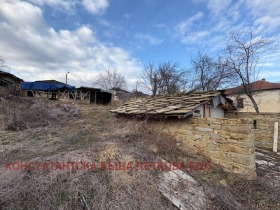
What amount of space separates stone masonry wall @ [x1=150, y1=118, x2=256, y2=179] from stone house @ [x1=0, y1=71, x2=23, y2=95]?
19.6 meters

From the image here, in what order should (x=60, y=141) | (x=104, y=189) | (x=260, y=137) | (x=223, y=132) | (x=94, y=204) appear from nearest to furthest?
(x=94, y=204) < (x=104, y=189) < (x=223, y=132) < (x=60, y=141) < (x=260, y=137)

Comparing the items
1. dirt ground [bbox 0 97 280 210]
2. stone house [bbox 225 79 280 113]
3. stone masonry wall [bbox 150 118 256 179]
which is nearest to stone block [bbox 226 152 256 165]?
stone masonry wall [bbox 150 118 256 179]

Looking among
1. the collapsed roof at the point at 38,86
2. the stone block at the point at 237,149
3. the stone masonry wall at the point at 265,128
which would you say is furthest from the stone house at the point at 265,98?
the collapsed roof at the point at 38,86

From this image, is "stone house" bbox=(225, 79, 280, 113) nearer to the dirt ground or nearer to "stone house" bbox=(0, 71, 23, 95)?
the dirt ground

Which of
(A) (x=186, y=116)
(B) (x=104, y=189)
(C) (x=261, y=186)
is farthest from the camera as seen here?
(A) (x=186, y=116)

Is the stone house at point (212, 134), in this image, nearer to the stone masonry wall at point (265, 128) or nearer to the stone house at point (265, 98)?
the stone masonry wall at point (265, 128)

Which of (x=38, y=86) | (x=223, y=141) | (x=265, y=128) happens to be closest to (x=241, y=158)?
(x=223, y=141)

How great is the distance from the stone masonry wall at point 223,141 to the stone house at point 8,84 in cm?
1957

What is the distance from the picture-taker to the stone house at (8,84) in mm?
18062

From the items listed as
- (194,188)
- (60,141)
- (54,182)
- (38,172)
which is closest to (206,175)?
(194,188)

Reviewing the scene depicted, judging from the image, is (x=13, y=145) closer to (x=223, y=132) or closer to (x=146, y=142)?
(x=146, y=142)

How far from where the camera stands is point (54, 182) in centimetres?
313

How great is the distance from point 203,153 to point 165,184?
2.22 metres

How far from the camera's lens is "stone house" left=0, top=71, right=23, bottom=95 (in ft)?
59.3
